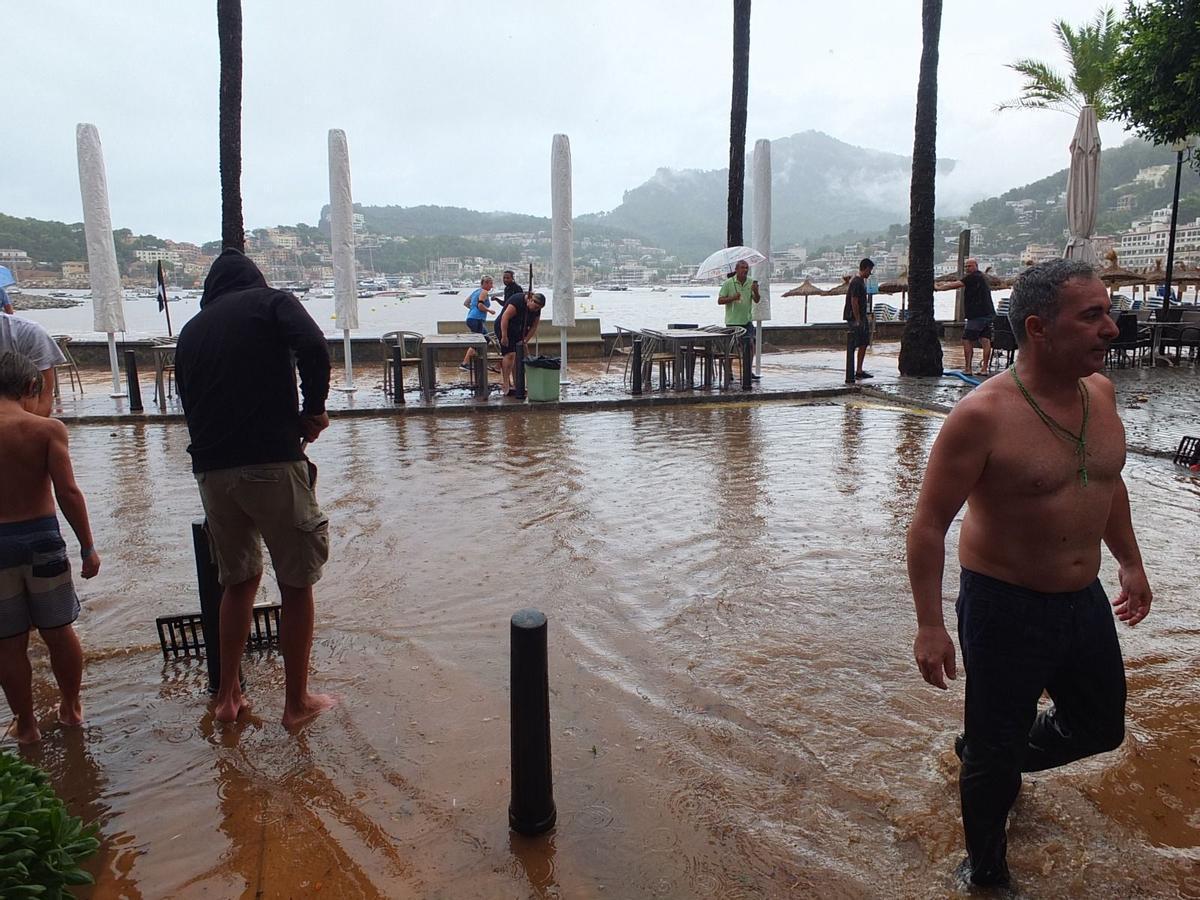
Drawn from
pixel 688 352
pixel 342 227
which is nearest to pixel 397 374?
pixel 342 227

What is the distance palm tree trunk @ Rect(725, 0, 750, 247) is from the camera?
54.0 ft

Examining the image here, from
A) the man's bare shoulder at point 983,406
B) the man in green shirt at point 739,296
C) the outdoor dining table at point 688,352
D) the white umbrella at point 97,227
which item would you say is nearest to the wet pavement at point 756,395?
the outdoor dining table at point 688,352

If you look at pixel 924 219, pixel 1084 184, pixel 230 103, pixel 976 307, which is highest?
pixel 230 103

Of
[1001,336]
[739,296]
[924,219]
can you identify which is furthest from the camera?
[924,219]

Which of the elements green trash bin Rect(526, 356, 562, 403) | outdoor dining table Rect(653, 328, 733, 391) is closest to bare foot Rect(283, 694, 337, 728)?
green trash bin Rect(526, 356, 562, 403)

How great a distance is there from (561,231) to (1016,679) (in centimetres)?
1207

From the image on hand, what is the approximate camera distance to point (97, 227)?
1248 centimetres

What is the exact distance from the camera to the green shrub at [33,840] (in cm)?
203

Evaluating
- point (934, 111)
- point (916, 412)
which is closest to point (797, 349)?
point (934, 111)

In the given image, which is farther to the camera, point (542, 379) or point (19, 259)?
point (19, 259)

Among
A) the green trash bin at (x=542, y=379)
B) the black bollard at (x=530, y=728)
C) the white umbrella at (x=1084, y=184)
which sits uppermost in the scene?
the white umbrella at (x=1084, y=184)

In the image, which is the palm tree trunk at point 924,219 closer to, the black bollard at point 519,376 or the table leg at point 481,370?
the black bollard at point 519,376

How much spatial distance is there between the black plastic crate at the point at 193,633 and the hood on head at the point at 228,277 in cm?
165

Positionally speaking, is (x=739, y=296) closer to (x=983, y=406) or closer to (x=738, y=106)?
(x=738, y=106)
